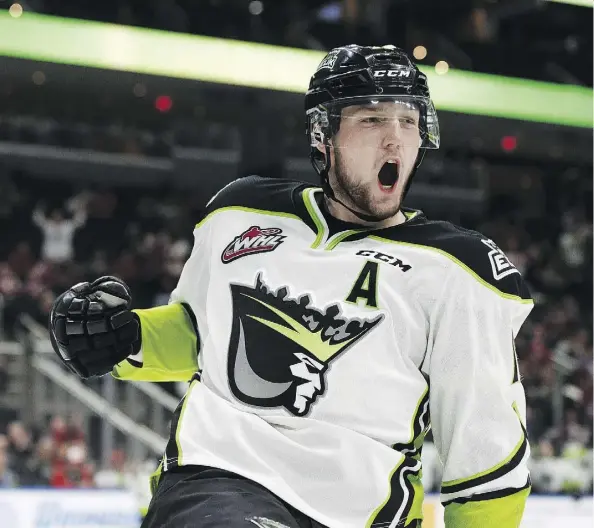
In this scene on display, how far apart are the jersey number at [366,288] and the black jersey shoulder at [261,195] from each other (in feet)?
0.69

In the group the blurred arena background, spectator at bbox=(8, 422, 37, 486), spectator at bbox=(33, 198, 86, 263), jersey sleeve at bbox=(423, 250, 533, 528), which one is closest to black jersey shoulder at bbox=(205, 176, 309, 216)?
jersey sleeve at bbox=(423, 250, 533, 528)

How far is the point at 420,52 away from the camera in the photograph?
8086 mm

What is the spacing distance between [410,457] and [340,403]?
147mm

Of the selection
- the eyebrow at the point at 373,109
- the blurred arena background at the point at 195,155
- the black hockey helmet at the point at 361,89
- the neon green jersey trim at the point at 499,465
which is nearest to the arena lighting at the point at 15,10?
the blurred arena background at the point at 195,155

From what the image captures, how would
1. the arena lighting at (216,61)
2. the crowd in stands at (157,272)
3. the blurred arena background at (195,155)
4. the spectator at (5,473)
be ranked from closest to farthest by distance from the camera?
the spectator at (5,473), the crowd in stands at (157,272), the blurred arena background at (195,155), the arena lighting at (216,61)

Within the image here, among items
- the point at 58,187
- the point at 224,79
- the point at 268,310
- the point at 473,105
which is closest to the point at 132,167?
the point at 58,187

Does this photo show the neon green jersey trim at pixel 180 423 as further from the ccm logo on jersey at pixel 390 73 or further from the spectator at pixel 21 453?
the spectator at pixel 21 453

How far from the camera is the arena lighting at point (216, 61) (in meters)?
6.91

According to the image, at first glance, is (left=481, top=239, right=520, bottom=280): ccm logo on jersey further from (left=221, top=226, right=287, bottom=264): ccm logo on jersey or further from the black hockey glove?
the black hockey glove

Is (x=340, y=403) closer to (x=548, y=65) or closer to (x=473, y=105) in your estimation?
(x=473, y=105)

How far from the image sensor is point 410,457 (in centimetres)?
152

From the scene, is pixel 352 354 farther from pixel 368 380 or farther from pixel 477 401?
pixel 477 401

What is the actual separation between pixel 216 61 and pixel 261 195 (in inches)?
231

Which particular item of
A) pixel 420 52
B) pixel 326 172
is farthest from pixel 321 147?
pixel 420 52
